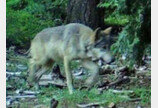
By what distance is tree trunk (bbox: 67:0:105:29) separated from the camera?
14.0m

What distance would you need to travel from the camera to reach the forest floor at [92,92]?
784 cm

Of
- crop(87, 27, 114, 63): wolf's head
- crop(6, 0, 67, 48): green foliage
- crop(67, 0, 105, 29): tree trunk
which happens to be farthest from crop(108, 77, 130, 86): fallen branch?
crop(6, 0, 67, 48): green foliage

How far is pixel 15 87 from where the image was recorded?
9.42m

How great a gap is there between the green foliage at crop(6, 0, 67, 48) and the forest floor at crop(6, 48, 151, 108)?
309 cm

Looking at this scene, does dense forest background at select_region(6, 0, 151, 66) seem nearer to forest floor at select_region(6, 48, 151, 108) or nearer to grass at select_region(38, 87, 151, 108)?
forest floor at select_region(6, 48, 151, 108)

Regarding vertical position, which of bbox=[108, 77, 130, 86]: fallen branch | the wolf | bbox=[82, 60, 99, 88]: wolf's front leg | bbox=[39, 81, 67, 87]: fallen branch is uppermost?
the wolf

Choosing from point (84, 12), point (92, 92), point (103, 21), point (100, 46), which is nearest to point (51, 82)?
point (92, 92)

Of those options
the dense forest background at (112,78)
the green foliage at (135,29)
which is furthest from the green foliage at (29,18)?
the green foliage at (135,29)

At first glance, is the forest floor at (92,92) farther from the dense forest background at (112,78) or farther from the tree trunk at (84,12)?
the tree trunk at (84,12)

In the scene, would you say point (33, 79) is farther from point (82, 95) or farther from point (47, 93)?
point (82, 95)

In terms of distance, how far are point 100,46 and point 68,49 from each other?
2.33 feet

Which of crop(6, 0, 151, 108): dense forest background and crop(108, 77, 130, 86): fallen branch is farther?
crop(108, 77, 130, 86): fallen branch

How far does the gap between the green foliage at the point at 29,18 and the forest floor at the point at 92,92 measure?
309cm

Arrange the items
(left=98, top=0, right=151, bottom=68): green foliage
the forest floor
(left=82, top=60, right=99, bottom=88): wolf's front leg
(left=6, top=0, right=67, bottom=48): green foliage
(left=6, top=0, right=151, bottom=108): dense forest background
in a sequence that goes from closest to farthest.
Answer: the forest floor → (left=6, top=0, right=151, bottom=108): dense forest background → (left=98, top=0, right=151, bottom=68): green foliage → (left=82, top=60, right=99, bottom=88): wolf's front leg → (left=6, top=0, right=67, bottom=48): green foliage
